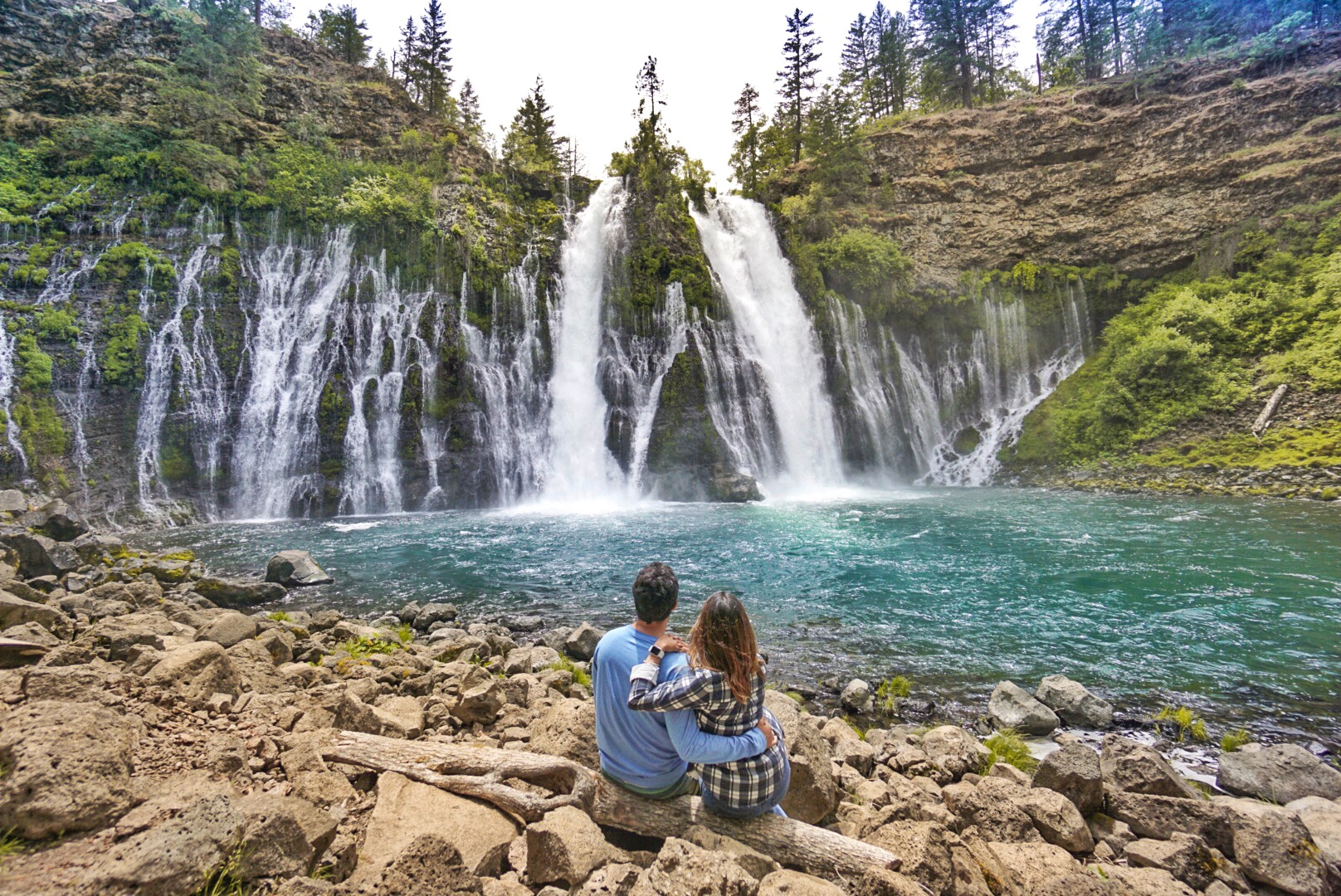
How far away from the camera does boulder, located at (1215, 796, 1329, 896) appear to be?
282 cm

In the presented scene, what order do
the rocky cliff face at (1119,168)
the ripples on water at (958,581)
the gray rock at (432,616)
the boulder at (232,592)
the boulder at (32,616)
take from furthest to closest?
the rocky cliff face at (1119,168) → the boulder at (232,592) → the gray rock at (432,616) → the ripples on water at (958,581) → the boulder at (32,616)

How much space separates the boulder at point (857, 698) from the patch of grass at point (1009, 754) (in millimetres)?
1145

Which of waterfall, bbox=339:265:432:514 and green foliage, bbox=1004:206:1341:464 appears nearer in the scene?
green foliage, bbox=1004:206:1341:464

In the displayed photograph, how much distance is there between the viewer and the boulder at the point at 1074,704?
5441 mm

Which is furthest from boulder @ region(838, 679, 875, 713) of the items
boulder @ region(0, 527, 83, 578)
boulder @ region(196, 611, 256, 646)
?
boulder @ region(0, 527, 83, 578)

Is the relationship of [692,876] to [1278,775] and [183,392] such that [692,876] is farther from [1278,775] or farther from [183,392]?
[183,392]

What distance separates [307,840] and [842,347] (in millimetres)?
28506

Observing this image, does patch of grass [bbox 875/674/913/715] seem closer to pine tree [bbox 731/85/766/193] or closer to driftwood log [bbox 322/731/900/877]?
driftwood log [bbox 322/731/900/877]

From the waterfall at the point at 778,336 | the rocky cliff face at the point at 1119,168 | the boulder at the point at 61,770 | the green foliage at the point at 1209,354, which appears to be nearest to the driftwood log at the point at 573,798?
the boulder at the point at 61,770

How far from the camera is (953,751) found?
4.50 meters

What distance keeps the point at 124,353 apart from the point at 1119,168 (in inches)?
1771

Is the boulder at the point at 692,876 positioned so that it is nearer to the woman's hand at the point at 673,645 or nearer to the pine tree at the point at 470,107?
the woman's hand at the point at 673,645

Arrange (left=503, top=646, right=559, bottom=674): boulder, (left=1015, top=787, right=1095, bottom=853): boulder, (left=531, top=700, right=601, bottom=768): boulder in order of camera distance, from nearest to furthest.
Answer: (left=1015, top=787, right=1095, bottom=853): boulder
(left=531, top=700, right=601, bottom=768): boulder
(left=503, top=646, right=559, bottom=674): boulder

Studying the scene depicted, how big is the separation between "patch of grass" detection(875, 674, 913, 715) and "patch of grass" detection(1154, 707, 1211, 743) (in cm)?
223
